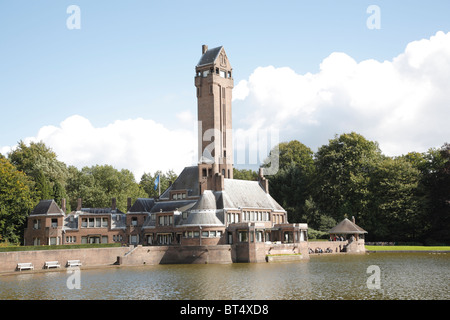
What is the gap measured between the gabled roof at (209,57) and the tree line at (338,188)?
30.7 metres

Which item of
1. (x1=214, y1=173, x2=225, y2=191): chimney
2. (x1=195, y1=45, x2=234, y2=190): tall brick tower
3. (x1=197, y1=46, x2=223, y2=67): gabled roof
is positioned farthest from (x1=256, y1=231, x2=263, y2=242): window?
(x1=197, y1=46, x2=223, y2=67): gabled roof

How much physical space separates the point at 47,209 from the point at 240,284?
46.6m

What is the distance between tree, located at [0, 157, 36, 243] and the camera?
251 ft

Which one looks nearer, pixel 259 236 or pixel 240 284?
pixel 240 284

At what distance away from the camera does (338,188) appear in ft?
338

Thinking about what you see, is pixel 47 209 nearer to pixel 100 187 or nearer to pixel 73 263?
pixel 73 263

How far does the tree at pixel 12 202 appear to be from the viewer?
Answer: 251 feet

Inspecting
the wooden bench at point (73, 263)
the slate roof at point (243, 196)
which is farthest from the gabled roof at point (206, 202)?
the wooden bench at point (73, 263)

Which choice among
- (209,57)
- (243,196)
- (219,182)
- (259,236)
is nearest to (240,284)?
(259,236)

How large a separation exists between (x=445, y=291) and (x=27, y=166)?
269 ft

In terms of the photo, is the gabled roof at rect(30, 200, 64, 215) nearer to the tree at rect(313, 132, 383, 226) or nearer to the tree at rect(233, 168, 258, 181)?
the tree at rect(313, 132, 383, 226)

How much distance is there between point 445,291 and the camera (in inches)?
1458
